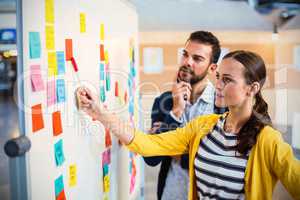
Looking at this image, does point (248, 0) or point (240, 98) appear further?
point (248, 0)

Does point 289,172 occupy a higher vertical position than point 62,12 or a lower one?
lower

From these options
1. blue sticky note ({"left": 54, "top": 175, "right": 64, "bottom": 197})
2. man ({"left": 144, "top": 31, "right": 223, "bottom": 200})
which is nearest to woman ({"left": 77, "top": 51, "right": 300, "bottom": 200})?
man ({"left": 144, "top": 31, "right": 223, "bottom": 200})

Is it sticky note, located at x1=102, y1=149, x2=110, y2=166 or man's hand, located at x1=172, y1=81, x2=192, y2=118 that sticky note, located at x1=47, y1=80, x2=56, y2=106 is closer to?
sticky note, located at x1=102, y1=149, x2=110, y2=166

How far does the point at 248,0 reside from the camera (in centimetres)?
213

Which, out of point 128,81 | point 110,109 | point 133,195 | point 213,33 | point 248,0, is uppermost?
Result: point 248,0

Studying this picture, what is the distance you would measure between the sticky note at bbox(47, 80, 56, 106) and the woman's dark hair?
823mm

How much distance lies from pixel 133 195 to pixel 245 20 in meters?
1.28

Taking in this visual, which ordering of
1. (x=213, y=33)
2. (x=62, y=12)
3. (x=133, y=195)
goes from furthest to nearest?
(x=133, y=195) < (x=213, y=33) < (x=62, y=12)

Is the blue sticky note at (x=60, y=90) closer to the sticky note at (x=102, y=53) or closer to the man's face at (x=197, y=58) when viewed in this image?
the sticky note at (x=102, y=53)

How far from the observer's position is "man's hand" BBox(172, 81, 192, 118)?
75.7 inches

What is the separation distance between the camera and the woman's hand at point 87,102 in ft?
5.22

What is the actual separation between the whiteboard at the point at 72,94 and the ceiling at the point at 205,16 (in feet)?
0.36

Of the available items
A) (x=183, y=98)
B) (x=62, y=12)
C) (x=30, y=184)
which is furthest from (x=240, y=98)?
(x=30, y=184)

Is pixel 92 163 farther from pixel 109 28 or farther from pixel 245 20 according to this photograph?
pixel 245 20
